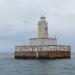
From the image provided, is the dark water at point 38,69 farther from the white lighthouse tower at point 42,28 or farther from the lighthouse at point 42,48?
the white lighthouse tower at point 42,28

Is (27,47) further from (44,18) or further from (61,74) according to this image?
(61,74)

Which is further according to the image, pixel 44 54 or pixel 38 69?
pixel 44 54

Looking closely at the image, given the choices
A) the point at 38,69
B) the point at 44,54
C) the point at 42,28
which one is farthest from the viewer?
the point at 42,28

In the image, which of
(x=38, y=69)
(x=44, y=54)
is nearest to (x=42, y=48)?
(x=44, y=54)

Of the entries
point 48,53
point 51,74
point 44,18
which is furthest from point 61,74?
point 44,18

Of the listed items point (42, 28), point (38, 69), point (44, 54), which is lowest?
point (38, 69)

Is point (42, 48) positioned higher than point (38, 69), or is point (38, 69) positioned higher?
point (42, 48)

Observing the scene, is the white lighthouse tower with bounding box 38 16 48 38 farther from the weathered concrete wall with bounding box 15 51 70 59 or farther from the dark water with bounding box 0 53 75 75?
the dark water with bounding box 0 53 75 75

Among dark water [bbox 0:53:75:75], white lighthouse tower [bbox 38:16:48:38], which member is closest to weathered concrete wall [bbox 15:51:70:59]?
white lighthouse tower [bbox 38:16:48:38]

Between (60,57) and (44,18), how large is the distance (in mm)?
12962

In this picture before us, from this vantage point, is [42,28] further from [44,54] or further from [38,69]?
[38,69]

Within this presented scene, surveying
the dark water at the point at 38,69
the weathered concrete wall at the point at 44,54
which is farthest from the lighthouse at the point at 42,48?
the dark water at the point at 38,69

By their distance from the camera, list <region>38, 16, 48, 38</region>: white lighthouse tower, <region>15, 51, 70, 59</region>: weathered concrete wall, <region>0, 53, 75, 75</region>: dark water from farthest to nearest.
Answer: <region>38, 16, 48, 38</region>: white lighthouse tower
<region>15, 51, 70, 59</region>: weathered concrete wall
<region>0, 53, 75, 75</region>: dark water

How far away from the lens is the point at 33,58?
115 m
